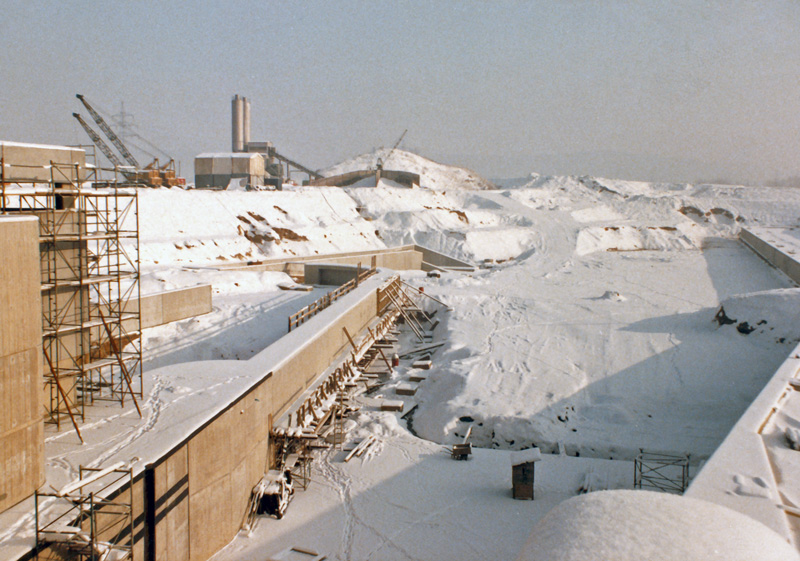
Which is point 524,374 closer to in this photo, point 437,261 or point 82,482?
point 82,482

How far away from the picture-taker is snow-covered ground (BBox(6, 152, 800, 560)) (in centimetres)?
1208

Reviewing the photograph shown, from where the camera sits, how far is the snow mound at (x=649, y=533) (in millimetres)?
5184

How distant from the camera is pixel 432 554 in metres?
10.9

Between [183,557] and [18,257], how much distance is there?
540cm

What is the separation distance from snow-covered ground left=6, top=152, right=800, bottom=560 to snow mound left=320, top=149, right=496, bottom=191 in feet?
143

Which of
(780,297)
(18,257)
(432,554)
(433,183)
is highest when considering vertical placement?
(433,183)

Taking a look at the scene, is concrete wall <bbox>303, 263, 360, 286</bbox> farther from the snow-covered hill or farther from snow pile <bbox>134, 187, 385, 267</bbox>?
snow pile <bbox>134, 187, 385, 267</bbox>

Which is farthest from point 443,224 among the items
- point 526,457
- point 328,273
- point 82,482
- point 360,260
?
point 82,482

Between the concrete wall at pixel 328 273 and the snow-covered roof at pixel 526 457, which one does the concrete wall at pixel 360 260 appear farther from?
the snow-covered roof at pixel 526 457

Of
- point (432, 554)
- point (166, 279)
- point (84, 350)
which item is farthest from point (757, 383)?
point (166, 279)

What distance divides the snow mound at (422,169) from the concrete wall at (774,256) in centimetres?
4275

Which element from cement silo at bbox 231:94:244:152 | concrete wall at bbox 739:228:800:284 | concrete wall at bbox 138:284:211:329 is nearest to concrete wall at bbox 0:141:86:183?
concrete wall at bbox 138:284:211:329

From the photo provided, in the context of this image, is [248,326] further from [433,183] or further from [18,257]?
[433,183]

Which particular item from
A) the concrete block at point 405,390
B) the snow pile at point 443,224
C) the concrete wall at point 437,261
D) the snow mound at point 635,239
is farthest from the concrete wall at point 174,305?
the snow mound at point 635,239
